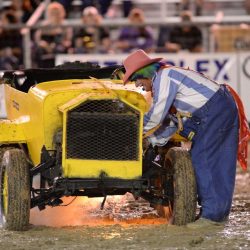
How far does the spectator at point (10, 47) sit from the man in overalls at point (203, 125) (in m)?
7.80

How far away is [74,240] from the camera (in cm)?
718

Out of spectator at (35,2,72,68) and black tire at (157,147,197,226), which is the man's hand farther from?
spectator at (35,2,72,68)

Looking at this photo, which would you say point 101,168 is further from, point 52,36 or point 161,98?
point 52,36

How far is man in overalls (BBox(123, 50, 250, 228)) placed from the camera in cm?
774

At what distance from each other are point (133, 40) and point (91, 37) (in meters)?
0.70

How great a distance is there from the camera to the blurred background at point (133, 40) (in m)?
15.1

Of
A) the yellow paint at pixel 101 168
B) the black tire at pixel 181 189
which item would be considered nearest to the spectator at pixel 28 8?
the black tire at pixel 181 189

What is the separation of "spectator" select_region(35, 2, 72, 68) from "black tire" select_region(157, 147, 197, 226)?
7.62 meters

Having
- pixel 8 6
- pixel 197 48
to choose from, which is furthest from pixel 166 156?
pixel 8 6

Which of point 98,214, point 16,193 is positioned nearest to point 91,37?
point 98,214

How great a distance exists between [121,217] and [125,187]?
107 centimetres

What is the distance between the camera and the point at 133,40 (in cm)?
1563

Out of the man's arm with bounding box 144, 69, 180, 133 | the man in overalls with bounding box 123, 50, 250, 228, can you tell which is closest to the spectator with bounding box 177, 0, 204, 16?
the man in overalls with bounding box 123, 50, 250, 228

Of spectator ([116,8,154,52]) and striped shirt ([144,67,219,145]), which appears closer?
striped shirt ([144,67,219,145])
